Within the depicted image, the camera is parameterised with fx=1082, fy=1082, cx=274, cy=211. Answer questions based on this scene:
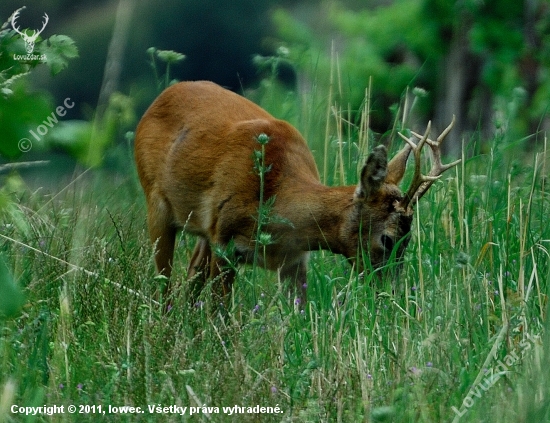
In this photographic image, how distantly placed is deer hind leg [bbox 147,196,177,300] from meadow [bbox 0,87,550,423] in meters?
0.39

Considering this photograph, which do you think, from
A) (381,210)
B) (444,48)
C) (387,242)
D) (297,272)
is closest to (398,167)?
(381,210)

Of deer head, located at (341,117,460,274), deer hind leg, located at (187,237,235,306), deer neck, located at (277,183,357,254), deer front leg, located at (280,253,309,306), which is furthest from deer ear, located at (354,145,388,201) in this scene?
deer hind leg, located at (187,237,235,306)

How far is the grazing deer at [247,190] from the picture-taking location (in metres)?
5.55

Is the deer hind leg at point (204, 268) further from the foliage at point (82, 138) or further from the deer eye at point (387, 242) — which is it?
the foliage at point (82, 138)

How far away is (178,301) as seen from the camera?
4.29m

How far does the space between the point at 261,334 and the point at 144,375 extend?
575mm

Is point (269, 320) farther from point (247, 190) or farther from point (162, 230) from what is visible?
point (162, 230)

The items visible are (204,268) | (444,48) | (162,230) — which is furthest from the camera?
(444,48)

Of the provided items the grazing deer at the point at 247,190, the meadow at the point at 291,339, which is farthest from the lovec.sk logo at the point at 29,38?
the grazing deer at the point at 247,190

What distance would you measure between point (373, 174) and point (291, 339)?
127 centimetres

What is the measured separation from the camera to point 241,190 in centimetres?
579

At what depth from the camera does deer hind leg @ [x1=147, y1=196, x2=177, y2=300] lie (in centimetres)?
626

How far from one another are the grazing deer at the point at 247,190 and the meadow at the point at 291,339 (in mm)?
187

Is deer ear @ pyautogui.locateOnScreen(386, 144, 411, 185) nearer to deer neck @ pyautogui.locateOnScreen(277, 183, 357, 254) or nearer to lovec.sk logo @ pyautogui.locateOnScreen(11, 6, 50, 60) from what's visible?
deer neck @ pyautogui.locateOnScreen(277, 183, 357, 254)
